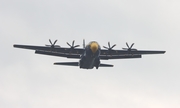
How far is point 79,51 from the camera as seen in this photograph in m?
58.1

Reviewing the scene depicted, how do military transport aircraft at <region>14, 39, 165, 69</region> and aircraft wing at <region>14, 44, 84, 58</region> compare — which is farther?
aircraft wing at <region>14, 44, 84, 58</region>

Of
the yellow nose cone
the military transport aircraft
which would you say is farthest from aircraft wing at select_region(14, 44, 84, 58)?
the yellow nose cone

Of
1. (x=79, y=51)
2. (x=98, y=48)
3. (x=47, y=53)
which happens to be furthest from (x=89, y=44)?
(x=47, y=53)

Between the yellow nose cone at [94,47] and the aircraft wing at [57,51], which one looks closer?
the yellow nose cone at [94,47]

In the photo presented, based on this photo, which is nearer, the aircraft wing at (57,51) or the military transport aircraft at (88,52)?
the military transport aircraft at (88,52)

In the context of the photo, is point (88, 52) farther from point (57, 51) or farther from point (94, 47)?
point (57, 51)

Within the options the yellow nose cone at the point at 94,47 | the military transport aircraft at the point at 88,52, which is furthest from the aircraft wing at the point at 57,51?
the yellow nose cone at the point at 94,47

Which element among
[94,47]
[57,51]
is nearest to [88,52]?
[94,47]

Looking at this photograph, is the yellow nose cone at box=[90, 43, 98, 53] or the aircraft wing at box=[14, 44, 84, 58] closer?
the yellow nose cone at box=[90, 43, 98, 53]

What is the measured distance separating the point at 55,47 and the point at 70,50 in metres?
2.66

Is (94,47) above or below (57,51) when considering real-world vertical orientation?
above

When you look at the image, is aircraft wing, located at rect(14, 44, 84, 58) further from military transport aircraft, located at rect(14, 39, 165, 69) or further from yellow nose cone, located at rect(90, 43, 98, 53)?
yellow nose cone, located at rect(90, 43, 98, 53)

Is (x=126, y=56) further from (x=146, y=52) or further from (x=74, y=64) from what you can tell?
(x=74, y=64)

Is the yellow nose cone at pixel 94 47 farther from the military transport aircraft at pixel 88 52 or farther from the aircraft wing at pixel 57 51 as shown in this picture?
the aircraft wing at pixel 57 51
